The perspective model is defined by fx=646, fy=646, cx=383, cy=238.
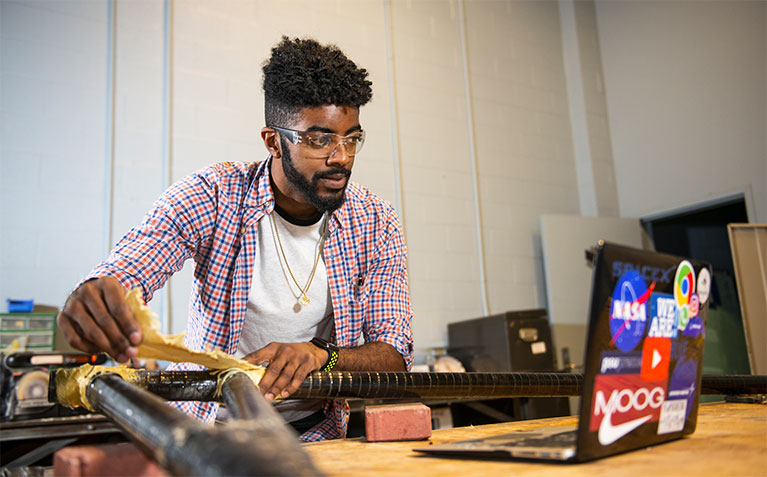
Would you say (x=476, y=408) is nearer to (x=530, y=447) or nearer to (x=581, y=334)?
(x=581, y=334)

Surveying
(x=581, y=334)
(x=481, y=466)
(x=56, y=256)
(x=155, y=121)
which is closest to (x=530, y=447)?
(x=481, y=466)

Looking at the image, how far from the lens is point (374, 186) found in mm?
4273

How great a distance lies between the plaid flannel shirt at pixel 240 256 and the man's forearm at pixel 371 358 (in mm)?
51

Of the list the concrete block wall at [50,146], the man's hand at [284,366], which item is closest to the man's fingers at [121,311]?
the man's hand at [284,366]

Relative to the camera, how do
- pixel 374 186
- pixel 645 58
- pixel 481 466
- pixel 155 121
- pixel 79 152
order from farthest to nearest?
pixel 645 58
pixel 374 186
pixel 155 121
pixel 79 152
pixel 481 466

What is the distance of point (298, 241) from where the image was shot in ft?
5.71

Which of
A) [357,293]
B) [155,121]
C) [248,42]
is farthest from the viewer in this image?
[248,42]

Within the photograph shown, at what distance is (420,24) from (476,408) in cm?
279

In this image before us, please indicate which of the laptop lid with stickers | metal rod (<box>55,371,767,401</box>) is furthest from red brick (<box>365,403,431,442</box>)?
the laptop lid with stickers

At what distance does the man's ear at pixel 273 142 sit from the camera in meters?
1.75

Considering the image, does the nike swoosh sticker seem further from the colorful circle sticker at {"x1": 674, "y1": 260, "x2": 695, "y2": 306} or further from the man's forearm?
the man's forearm

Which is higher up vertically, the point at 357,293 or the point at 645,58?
the point at 645,58

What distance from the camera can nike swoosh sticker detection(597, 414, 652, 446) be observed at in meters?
0.67

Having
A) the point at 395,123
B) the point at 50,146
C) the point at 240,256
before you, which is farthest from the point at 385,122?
the point at 240,256
